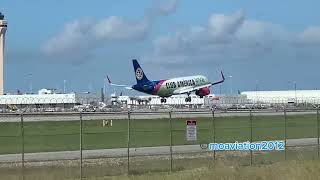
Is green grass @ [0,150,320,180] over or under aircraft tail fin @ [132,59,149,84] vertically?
under

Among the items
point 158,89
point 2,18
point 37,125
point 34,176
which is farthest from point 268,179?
point 2,18

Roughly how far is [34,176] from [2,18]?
578ft

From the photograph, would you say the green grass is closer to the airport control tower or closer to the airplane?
the airplane

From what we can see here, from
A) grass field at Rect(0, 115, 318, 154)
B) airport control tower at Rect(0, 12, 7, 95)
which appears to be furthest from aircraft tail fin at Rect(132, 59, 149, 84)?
airport control tower at Rect(0, 12, 7, 95)

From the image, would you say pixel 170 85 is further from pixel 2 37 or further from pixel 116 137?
pixel 2 37

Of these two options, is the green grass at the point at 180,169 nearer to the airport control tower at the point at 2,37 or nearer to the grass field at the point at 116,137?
the grass field at the point at 116,137

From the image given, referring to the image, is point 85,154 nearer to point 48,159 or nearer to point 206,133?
point 48,159

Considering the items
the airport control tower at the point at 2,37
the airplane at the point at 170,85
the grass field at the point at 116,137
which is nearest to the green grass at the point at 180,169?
the grass field at the point at 116,137

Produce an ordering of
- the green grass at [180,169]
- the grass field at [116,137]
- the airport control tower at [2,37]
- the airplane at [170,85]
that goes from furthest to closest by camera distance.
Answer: the airport control tower at [2,37] < the airplane at [170,85] < the grass field at [116,137] < the green grass at [180,169]

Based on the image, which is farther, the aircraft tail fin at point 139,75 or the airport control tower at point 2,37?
the airport control tower at point 2,37

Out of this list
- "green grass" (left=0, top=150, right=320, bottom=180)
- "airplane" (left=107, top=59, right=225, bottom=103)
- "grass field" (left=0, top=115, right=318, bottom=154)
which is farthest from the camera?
"airplane" (left=107, top=59, right=225, bottom=103)

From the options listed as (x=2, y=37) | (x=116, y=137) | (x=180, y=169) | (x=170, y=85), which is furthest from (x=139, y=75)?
(x=2, y=37)

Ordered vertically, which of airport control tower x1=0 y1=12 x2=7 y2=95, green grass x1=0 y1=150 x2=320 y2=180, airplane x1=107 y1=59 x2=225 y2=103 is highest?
airport control tower x1=0 y1=12 x2=7 y2=95

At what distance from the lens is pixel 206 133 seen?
44438 mm
